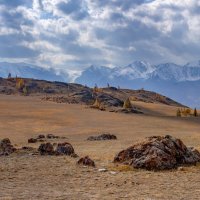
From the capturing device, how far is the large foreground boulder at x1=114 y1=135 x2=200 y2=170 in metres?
23.1

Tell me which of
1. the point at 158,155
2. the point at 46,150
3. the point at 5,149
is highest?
the point at 158,155

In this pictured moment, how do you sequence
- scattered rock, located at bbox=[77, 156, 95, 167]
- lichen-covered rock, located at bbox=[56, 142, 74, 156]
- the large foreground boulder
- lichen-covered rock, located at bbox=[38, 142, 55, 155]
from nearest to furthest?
the large foreground boulder
scattered rock, located at bbox=[77, 156, 95, 167]
lichen-covered rock, located at bbox=[38, 142, 55, 155]
lichen-covered rock, located at bbox=[56, 142, 74, 156]

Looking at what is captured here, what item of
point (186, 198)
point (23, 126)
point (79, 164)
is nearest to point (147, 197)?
point (186, 198)

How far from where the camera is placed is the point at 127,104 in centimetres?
13300

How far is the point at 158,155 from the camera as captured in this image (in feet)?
76.3

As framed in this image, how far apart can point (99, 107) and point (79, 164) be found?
10394 centimetres

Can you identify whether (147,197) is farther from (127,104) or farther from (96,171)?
(127,104)

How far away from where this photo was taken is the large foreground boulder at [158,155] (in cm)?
2311

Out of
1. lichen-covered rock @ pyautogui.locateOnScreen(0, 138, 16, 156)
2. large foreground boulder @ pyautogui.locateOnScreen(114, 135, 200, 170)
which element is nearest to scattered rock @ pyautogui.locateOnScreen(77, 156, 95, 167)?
large foreground boulder @ pyautogui.locateOnScreen(114, 135, 200, 170)

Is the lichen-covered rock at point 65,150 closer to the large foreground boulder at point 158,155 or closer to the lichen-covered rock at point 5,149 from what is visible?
the lichen-covered rock at point 5,149

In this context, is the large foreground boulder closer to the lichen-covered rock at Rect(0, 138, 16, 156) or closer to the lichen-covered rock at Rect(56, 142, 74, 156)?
the lichen-covered rock at Rect(56, 142, 74, 156)

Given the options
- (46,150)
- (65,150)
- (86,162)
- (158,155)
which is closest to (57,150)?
(65,150)

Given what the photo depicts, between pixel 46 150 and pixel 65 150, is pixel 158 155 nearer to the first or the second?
pixel 65 150

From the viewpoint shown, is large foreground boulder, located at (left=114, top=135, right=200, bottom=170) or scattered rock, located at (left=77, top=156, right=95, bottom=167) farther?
scattered rock, located at (left=77, top=156, right=95, bottom=167)
